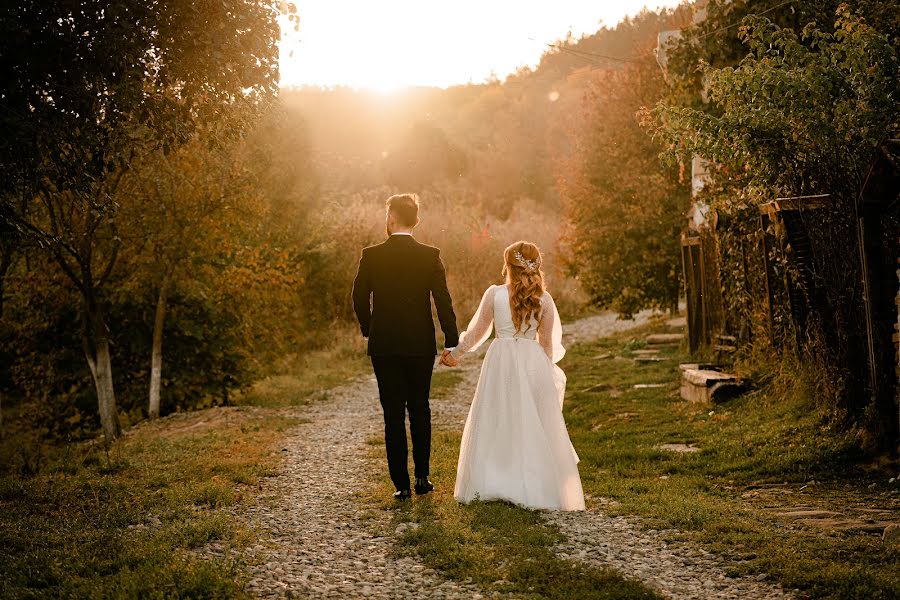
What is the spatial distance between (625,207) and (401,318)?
48.7 ft

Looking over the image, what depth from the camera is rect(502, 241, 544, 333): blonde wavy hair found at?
7082mm

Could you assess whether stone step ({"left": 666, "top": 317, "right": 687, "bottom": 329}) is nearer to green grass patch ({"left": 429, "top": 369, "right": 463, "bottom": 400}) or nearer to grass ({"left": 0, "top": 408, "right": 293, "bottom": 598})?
green grass patch ({"left": 429, "top": 369, "right": 463, "bottom": 400})

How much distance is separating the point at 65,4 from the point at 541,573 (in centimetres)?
538

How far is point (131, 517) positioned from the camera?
6.51m

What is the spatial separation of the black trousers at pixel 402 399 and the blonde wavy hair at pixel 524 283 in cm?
80

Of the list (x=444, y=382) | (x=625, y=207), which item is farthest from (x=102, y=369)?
(x=625, y=207)

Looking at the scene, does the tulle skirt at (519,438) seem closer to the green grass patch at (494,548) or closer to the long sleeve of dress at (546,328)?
the long sleeve of dress at (546,328)

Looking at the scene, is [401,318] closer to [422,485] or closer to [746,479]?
[422,485]

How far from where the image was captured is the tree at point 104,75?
6816mm

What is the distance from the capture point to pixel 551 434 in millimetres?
6961

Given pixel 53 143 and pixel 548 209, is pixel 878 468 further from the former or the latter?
pixel 548 209

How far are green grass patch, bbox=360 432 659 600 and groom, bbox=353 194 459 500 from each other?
550 millimetres

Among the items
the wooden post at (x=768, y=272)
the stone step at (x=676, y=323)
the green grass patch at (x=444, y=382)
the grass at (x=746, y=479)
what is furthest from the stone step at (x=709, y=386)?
the stone step at (x=676, y=323)

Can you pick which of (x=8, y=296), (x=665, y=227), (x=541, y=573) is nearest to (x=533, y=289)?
(x=541, y=573)
